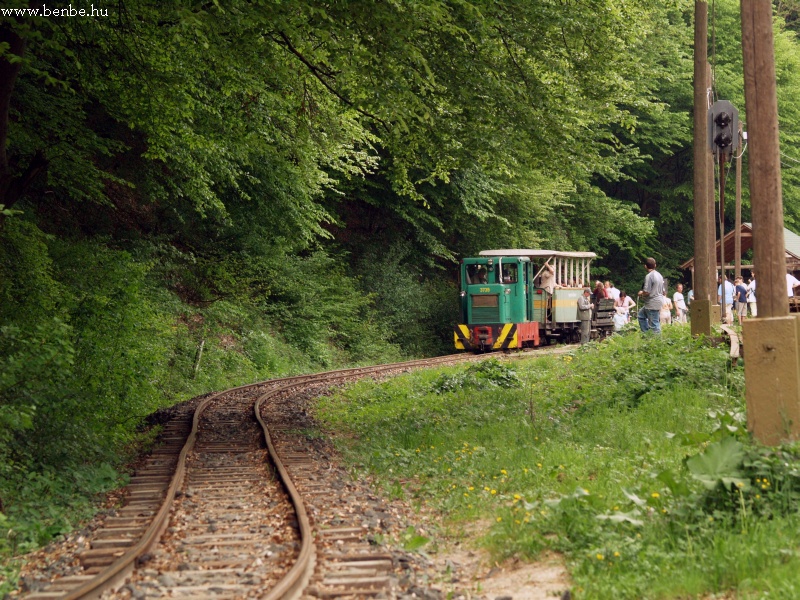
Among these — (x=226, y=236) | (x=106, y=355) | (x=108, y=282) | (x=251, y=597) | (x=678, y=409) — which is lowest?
(x=251, y=597)

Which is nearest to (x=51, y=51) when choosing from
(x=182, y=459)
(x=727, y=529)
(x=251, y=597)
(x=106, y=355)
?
(x=106, y=355)

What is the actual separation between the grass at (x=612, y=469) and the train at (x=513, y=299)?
12.2 metres

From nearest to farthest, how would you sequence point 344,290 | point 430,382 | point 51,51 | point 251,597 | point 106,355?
point 251,597, point 106,355, point 51,51, point 430,382, point 344,290

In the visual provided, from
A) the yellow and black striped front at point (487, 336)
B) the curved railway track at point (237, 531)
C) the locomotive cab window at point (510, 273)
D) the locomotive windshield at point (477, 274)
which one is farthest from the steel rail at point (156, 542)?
the locomotive windshield at point (477, 274)

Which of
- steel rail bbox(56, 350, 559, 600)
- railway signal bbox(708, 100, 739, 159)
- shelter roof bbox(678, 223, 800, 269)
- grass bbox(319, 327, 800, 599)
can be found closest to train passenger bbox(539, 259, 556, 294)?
shelter roof bbox(678, 223, 800, 269)

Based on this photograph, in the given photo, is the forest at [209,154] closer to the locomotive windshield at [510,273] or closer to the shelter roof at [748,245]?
the locomotive windshield at [510,273]

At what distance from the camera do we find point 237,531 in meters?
7.69

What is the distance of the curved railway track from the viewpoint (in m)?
6.13

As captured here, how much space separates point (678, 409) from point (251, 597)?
23.3 feet

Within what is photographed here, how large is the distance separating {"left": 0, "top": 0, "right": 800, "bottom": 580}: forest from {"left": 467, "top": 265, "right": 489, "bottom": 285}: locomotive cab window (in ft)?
14.4

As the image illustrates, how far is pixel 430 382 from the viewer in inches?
779

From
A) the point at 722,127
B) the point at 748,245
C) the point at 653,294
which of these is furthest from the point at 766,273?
the point at 748,245

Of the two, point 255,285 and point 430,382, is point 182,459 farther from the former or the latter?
point 255,285

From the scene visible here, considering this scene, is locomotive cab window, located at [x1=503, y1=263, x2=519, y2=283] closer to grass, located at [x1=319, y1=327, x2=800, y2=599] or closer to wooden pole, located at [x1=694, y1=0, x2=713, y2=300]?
grass, located at [x1=319, y1=327, x2=800, y2=599]
